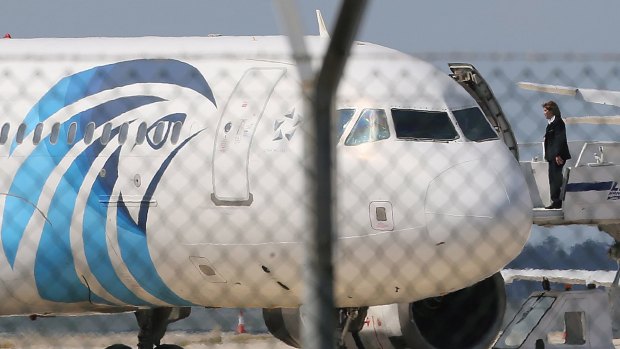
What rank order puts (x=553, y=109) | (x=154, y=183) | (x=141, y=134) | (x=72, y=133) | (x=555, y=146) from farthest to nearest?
(x=555, y=146), (x=553, y=109), (x=72, y=133), (x=141, y=134), (x=154, y=183)

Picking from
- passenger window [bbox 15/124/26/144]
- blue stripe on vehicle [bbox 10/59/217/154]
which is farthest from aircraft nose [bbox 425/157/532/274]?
passenger window [bbox 15/124/26/144]

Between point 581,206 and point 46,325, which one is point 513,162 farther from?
point 46,325

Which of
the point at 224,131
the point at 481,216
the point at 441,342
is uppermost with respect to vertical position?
the point at 224,131

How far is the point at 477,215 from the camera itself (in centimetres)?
1333

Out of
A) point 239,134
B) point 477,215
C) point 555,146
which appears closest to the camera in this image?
point 477,215

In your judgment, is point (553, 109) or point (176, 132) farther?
point (553, 109)

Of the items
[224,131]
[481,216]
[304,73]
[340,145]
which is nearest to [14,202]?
[224,131]

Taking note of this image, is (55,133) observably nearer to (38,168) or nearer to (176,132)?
(38,168)

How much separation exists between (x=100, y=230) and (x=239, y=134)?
5.01 ft

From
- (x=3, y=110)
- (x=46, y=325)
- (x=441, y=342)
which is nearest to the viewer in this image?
(x=3, y=110)

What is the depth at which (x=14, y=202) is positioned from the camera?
14.8 m

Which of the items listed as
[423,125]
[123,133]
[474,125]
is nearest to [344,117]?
[423,125]

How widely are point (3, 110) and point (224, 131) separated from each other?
7.60 ft

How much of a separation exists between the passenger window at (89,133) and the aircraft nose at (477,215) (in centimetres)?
323
